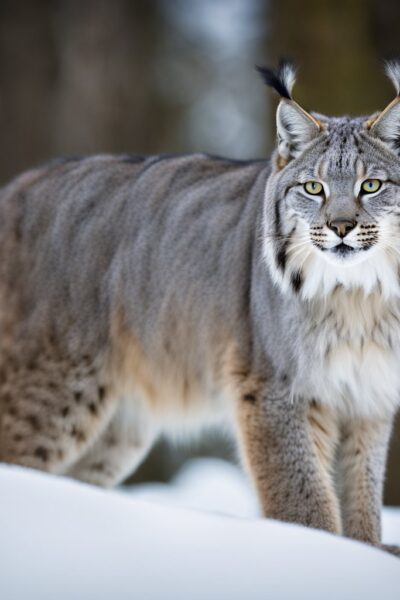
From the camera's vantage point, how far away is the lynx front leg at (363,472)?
A: 534cm

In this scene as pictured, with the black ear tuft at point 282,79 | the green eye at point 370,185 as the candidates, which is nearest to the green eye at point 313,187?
the green eye at point 370,185

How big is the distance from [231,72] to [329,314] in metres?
8.89

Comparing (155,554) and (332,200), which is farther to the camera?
(332,200)

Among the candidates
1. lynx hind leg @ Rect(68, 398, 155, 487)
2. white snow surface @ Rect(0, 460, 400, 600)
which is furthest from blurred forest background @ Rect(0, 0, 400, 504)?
white snow surface @ Rect(0, 460, 400, 600)

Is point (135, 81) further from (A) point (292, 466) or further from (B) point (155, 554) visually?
(B) point (155, 554)

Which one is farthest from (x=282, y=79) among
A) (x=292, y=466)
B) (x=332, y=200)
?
(x=292, y=466)

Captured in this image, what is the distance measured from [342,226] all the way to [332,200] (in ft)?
0.55

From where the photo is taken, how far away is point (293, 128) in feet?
16.7

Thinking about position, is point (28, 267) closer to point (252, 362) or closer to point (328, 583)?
point (252, 362)

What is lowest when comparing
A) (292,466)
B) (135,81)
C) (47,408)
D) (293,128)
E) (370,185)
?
(47,408)

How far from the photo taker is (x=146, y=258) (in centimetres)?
601

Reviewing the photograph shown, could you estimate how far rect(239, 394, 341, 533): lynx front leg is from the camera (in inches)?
201

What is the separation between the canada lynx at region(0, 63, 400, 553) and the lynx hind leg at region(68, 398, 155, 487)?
1cm

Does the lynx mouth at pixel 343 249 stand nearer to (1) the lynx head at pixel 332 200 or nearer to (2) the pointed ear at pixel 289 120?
(1) the lynx head at pixel 332 200
